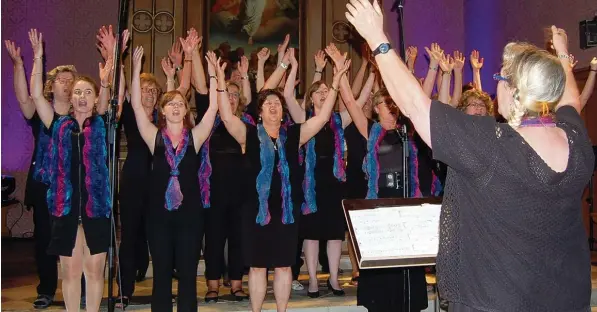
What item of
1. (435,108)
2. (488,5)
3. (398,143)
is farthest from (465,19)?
(435,108)

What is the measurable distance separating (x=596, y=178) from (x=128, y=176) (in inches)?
233

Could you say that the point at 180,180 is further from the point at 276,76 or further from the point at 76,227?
the point at 276,76

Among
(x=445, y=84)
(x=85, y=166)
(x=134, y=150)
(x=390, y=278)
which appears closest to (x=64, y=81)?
(x=134, y=150)

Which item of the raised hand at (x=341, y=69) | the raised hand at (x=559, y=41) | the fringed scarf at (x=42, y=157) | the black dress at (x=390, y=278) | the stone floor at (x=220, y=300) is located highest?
the raised hand at (x=341, y=69)

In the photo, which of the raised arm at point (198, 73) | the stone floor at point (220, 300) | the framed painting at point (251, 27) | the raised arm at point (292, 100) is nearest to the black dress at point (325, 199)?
the raised arm at point (292, 100)

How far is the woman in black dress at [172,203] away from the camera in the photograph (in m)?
3.85

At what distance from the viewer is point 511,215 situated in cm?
162

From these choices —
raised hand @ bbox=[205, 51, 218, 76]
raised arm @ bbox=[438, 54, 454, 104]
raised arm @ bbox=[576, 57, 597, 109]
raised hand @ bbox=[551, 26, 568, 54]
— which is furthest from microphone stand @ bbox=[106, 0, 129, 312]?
raised arm @ bbox=[576, 57, 597, 109]

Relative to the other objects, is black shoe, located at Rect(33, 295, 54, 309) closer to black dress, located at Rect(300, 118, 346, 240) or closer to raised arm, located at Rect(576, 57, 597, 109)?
black dress, located at Rect(300, 118, 346, 240)

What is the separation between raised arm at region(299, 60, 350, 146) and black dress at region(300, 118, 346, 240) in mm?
767

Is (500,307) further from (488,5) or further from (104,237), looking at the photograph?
(488,5)

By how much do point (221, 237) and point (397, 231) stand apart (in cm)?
261

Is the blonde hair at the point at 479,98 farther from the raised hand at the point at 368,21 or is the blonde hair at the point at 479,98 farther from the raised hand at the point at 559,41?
the raised hand at the point at 368,21

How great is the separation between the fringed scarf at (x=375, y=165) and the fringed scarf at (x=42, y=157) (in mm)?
2090
